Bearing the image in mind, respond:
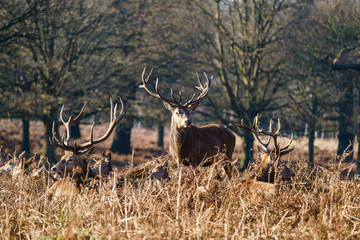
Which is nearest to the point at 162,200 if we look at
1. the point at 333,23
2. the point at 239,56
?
the point at 333,23

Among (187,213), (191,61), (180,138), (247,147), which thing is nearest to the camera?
(187,213)

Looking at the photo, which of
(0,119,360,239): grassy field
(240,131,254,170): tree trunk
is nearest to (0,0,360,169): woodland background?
(240,131,254,170): tree trunk

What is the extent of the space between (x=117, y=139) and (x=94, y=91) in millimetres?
5253

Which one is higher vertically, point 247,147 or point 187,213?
point 187,213

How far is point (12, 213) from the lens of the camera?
5148 mm

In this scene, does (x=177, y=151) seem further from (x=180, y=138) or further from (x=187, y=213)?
(x=187, y=213)

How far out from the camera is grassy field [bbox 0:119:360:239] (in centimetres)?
440

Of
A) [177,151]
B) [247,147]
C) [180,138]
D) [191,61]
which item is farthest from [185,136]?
[191,61]

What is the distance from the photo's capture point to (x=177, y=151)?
8.05 meters

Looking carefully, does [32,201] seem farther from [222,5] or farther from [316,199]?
[222,5]

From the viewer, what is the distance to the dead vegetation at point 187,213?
4.40 metres

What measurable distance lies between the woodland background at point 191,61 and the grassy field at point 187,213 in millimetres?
9209

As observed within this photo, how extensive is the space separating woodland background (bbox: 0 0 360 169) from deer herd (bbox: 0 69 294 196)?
22.5 feet

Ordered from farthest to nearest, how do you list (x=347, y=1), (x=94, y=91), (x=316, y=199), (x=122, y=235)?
(x=94, y=91)
(x=347, y=1)
(x=316, y=199)
(x=122, y=235)
